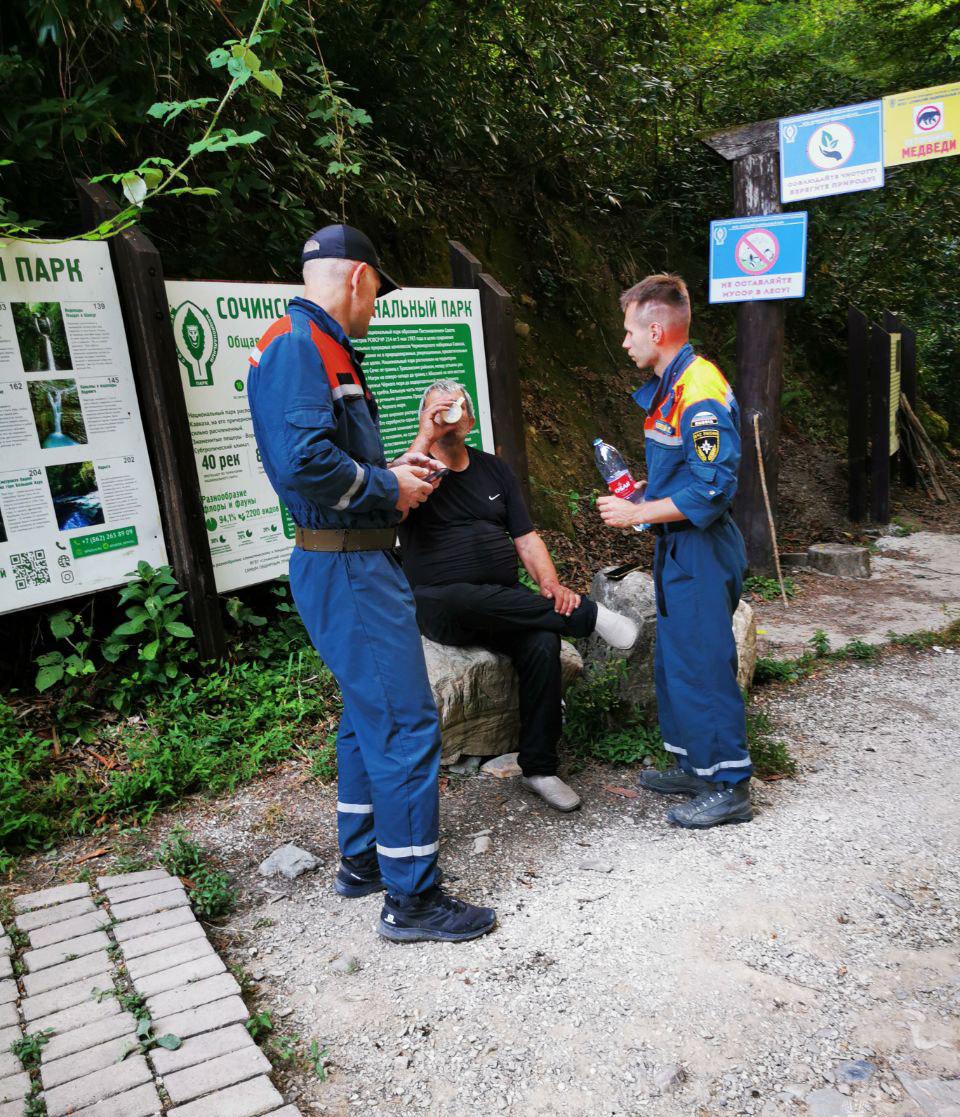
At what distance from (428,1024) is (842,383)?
34.6 ft

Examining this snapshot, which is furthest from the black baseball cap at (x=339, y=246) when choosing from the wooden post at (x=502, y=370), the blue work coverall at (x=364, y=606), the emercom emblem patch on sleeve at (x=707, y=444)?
the wooden post at (x=502, y=370)

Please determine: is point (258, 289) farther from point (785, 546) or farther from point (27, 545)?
point (785, 546)

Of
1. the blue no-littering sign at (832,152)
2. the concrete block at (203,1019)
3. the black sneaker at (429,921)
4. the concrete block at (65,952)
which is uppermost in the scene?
the blue no-littering sign at (832,152)

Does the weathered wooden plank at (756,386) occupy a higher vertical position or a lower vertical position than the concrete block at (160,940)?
higher

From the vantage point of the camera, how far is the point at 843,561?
7191 mm

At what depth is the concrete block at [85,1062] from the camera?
2117mm

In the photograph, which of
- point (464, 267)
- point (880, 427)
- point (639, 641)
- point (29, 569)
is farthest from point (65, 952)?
point (880, 427)

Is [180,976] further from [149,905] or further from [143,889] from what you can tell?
[143,889]

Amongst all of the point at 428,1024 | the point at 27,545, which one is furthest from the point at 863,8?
the point at 428,1024

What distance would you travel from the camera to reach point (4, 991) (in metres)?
2.44

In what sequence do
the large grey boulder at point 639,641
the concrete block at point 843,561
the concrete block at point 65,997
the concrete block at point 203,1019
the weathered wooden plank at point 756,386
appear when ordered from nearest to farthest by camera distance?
the concrete block at point 203,1019 < the concrete block at point 65,997 < the large grey boulder at point 639,641 < the weathered wooden plank at point 756,386 < the concrete block at point 843,561

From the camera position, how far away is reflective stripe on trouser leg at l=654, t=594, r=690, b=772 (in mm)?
3632

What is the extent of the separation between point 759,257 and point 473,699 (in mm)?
4492

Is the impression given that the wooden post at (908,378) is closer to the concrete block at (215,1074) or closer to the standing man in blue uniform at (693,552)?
the standing man in blue uniform at (693,552)
